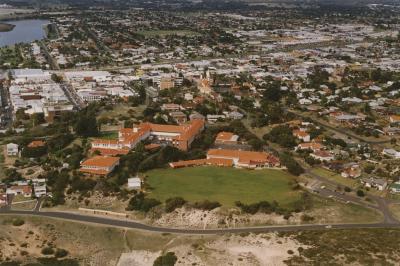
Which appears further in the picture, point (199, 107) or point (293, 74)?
point (293, 74)

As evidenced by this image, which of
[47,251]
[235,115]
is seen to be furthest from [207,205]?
[235,115]

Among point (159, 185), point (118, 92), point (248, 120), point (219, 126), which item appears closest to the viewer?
point (159, 185)

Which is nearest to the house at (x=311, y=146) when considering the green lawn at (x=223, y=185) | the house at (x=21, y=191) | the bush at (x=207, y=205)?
the green lawn at (x=223, y=185)

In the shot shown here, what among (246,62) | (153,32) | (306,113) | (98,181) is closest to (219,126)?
(306,113)

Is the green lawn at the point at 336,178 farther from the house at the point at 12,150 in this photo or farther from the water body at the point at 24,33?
the water body at the point at 24,33

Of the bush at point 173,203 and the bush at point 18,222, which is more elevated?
the bush at point 173,203

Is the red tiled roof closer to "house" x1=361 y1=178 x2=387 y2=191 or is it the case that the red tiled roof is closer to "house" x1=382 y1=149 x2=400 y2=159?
"house" x1=361 y1=178 x2=387 y2=191

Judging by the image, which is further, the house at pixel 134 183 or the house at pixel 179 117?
the house at pixel 179 117

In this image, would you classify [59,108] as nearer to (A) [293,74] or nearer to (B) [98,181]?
(B) [98,181]
